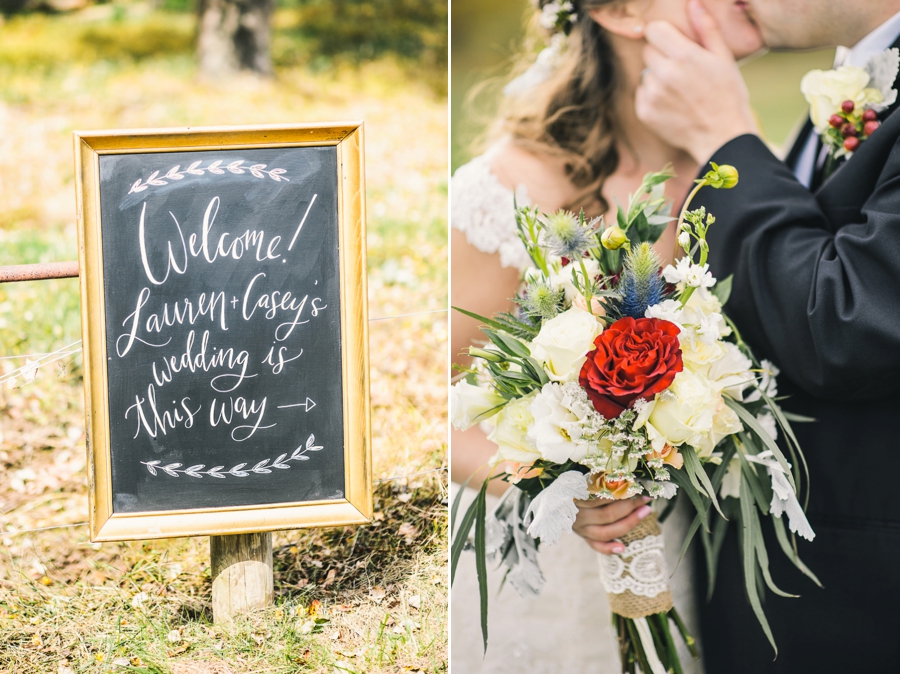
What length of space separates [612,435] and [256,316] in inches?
28.0

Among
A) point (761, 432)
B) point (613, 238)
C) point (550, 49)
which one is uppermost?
point (550, 49)

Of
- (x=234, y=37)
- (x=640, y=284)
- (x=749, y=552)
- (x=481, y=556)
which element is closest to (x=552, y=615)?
(x=481, y=556)

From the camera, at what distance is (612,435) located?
1.04 meters

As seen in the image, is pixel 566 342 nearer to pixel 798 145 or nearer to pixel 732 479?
pixel 732 479

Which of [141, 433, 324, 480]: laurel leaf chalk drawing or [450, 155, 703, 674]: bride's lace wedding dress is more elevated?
[141, 433, 324, 480]: laurel leaf chalk drawing

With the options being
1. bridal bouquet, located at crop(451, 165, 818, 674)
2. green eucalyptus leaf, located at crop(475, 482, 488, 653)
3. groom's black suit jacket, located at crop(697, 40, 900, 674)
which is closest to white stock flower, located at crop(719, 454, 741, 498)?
bridal bouquet, located at crop(451, 165, 818, 674)

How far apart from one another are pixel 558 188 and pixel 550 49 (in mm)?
356

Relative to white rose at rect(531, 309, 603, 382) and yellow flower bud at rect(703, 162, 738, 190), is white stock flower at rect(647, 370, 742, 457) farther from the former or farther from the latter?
yellow flower bud at rect(703, 162, 738, 190)

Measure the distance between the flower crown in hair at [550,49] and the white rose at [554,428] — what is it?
3.10 feet

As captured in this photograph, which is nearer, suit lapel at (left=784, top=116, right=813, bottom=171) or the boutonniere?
the boutonniere

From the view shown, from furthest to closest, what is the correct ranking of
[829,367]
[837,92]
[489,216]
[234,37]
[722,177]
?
[234,37] < [489,216] < [837,92] < [829,367] < [722,177]

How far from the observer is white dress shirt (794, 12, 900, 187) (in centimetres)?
139

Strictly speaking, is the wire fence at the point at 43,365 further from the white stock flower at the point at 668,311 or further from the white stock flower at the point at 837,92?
the white stock flower at the point at 837,92

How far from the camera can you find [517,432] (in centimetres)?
111
